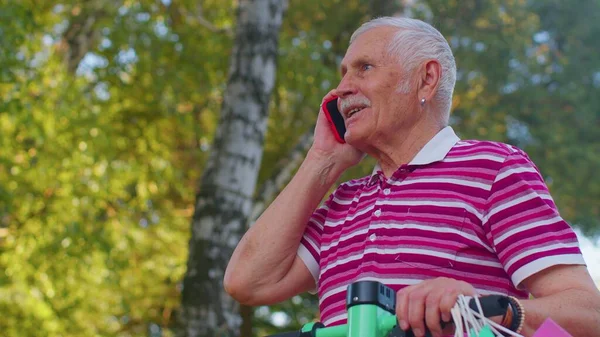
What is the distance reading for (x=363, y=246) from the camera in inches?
93.4

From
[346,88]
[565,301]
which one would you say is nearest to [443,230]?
[565,301]

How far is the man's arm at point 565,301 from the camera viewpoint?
6.22ft

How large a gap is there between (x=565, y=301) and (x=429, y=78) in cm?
88

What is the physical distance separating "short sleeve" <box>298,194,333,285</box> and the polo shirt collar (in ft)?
1.10

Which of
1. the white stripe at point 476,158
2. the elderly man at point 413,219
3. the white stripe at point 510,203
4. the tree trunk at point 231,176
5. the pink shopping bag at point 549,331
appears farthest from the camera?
the tree trunk at point 231,176

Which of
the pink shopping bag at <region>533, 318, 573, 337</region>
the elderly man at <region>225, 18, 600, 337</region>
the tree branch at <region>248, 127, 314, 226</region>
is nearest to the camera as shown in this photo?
the pink shopping bag at <region>533, 318, 573, 337</region>

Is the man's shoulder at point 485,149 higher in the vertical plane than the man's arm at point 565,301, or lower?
higher

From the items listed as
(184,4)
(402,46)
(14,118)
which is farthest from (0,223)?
(402,46)

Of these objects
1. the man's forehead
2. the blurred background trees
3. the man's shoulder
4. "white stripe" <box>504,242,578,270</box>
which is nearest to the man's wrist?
the man's forehead

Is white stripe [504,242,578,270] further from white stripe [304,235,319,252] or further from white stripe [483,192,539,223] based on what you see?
white stripe [304,235,319,252]

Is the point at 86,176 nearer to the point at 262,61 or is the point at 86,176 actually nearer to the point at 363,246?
the point at 262,61

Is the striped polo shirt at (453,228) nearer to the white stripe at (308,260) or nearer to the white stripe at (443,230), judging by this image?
the white stripe at (443,230)

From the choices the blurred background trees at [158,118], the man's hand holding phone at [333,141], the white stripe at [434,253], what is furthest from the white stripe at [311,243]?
the blurred background trees at [158,118]

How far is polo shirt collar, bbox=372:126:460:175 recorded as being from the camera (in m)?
2.43
